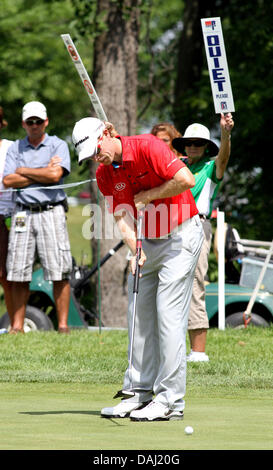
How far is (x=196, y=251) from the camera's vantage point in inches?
250

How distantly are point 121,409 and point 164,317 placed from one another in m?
0.61

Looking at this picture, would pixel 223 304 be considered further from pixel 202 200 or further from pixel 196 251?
pixel 196 251

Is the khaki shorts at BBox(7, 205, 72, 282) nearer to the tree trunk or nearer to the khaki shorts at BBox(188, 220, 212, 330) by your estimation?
the khaki shorts at BBox(188, 220, 212, 330)

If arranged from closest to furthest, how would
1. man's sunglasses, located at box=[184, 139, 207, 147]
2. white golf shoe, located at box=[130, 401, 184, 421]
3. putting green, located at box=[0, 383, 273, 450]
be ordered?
1. putting green, located at box=[0, 383, 273, 450]
2. white golf shoe, located at box=[130, 401, 184, 421]
3. man's sunglasses, located at box=[184, 139, 207, 147]

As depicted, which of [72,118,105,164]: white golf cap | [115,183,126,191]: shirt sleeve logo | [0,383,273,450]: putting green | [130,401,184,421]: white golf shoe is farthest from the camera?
[115,183,126,191]: shirt sleeve logo

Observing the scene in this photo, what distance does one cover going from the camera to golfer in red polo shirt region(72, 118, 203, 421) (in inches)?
237

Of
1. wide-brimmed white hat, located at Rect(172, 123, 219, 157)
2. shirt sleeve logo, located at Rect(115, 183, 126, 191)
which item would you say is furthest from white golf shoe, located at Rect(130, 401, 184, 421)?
wide-brimmed white hat, located at Rect(172, 123, 219, 157)

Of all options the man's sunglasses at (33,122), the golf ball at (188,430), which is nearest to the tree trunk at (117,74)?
the man's sunglasses at (33,122)

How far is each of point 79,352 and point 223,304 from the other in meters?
2.35

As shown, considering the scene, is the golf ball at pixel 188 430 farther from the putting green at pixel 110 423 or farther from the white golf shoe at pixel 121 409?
the white golf shoe at pixel 121 409

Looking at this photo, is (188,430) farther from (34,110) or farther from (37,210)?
(34,110)

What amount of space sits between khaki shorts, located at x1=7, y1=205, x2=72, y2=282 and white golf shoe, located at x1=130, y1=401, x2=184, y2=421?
13.8 feet

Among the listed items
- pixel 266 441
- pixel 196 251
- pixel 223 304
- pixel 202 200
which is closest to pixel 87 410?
pixel 196 251

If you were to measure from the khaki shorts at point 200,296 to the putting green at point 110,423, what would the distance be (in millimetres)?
1470
